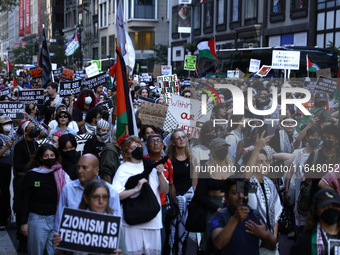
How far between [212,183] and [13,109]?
5.82 m

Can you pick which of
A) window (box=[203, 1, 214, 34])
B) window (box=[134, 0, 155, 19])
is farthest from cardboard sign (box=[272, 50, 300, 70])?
window (box=[134, 0, 155, 19])

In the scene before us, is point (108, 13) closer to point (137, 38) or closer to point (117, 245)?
point (137, 38)

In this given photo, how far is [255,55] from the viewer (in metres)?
31.2

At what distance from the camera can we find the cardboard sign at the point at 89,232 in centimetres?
459

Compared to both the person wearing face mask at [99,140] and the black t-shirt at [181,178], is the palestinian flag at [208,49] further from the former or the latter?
the black t-shirt at [181,178]

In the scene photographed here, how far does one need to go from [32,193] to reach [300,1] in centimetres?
3527

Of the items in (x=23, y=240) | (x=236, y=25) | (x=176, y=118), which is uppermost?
(x=236, y=25)

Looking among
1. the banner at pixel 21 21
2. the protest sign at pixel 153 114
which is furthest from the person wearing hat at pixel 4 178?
the banner at pixel 21 21

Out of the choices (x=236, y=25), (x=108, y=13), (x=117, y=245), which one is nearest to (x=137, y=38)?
(x=108, y=13)

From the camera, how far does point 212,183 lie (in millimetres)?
6316

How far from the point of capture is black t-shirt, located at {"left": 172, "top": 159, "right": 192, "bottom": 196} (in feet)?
24.1

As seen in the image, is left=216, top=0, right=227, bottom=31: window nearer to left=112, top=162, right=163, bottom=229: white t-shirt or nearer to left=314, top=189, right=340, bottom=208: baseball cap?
left=112, top=162, right=163, bottom=229: white t-shirt

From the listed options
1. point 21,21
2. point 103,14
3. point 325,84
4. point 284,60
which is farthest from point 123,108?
point 21,21

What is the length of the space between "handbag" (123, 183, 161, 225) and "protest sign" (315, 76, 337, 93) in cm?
476
